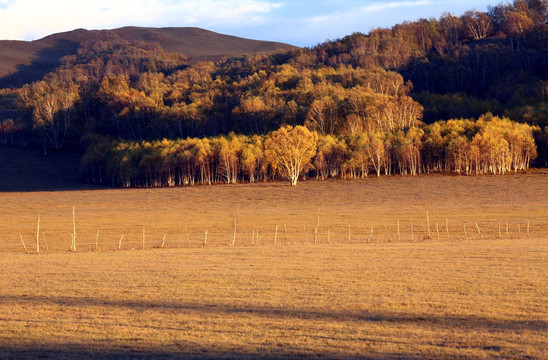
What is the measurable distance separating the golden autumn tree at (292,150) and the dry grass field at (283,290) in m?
34.5

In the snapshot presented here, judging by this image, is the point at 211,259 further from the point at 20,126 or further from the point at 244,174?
the point at 20,126

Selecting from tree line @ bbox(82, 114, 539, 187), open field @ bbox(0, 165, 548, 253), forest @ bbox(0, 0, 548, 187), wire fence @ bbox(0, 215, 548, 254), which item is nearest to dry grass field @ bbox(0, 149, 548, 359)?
wire fence @ bbox(0, 215, 548, 254)

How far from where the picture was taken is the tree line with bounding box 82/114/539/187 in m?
89.6

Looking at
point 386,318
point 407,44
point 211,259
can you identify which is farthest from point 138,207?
point 407,44

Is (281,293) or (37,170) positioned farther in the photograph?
(37,170)

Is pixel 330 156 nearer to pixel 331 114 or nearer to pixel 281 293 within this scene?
pixel 331 114

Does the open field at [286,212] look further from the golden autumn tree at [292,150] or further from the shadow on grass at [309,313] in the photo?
the shadow on grass at [309,313]

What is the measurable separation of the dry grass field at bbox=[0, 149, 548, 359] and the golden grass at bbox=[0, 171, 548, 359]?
0.24 ft

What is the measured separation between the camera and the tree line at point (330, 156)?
89.6m

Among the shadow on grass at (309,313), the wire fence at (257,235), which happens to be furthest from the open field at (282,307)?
the wire fence at (257,235)

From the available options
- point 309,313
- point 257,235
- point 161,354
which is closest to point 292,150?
point 257,235

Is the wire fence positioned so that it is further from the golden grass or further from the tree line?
the tree line

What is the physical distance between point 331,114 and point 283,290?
9612 cm

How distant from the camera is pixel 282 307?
18453mm
